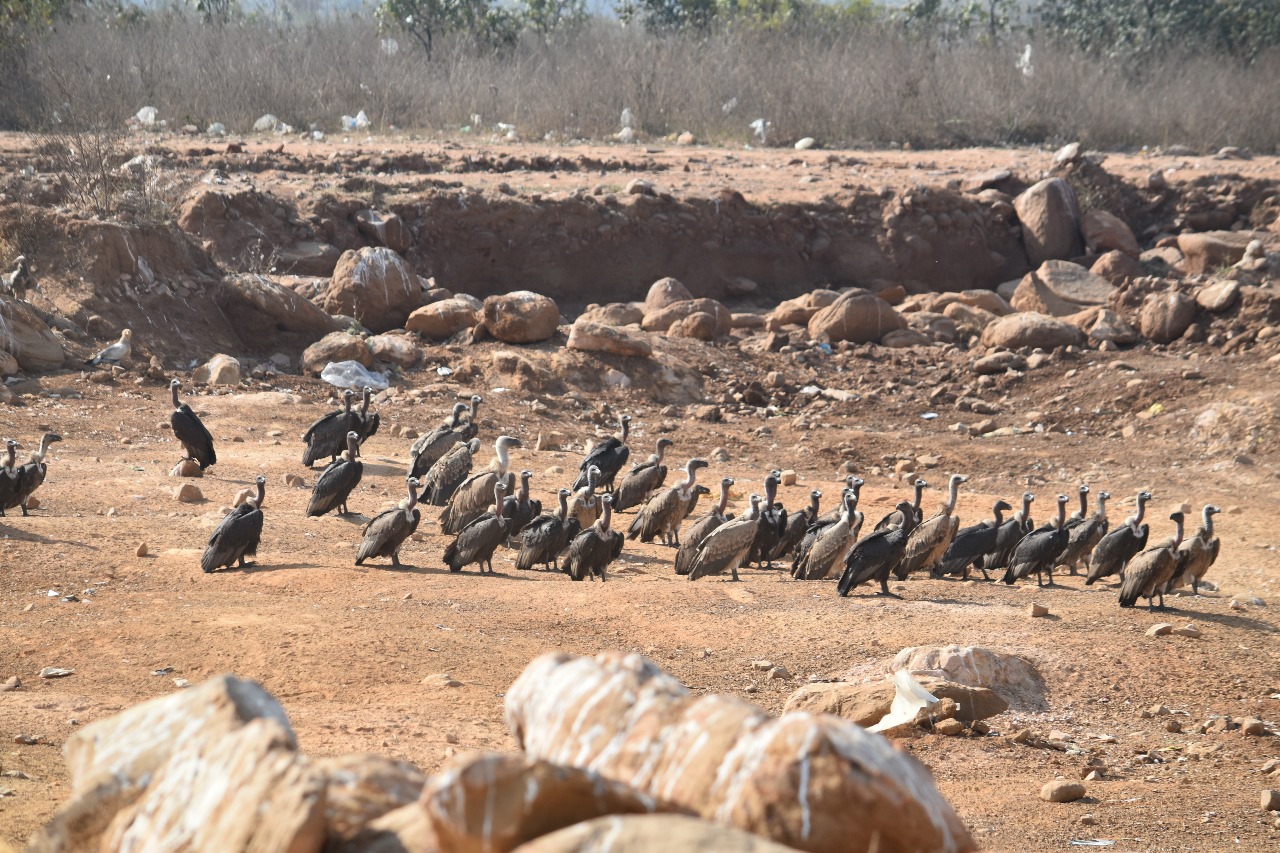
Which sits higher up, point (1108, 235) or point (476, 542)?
point (1108, 235)

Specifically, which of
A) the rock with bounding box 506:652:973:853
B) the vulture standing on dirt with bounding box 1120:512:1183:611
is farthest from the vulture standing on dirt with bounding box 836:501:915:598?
the rock with bounding box 506:652:973:853

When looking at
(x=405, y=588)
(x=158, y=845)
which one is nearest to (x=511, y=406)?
(x=405, y=588)

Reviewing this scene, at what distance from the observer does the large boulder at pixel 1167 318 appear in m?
19.8

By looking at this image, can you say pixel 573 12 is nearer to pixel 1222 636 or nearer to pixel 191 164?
pixel 191 164

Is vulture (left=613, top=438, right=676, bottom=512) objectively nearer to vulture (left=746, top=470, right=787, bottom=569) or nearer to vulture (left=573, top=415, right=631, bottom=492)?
vulture (left=573, top=415, right=631, bottom=492)

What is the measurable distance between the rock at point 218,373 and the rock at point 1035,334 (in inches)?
440

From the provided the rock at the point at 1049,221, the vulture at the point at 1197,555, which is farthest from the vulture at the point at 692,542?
the rock at the point at 1049,221

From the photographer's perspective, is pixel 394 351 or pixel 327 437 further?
pixel 394 351

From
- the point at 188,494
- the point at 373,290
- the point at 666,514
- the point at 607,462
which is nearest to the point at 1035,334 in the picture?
the point at 607,462

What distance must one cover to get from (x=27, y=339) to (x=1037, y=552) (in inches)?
491

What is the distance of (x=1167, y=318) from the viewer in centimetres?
1981

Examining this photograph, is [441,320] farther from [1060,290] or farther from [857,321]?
[1060,290]

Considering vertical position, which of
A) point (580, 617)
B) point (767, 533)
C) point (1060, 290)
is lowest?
point (767, 533)

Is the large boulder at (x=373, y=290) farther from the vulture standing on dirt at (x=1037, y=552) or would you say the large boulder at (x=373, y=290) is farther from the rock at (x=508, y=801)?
the rock at (x=508, y=801)
